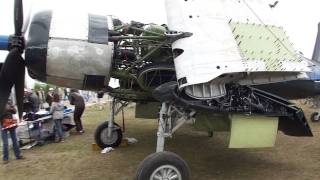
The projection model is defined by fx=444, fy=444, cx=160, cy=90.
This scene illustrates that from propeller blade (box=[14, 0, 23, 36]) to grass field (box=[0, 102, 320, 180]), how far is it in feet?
10.0

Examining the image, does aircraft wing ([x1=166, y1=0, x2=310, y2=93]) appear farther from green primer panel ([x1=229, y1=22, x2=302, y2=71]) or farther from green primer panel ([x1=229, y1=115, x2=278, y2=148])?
green primer panel ([x1=229, y1=115, x2=278, y2=148])

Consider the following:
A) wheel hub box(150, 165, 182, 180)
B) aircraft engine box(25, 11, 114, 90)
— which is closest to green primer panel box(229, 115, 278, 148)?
wheel hub box(150, 165, 182, 180)

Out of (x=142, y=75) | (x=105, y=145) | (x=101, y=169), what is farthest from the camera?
(x=105, y=145)

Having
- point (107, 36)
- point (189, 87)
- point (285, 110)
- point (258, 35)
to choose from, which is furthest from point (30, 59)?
point (285, 110)

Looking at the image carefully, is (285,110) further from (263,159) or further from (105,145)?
(105,145)

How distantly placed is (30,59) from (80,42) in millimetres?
974

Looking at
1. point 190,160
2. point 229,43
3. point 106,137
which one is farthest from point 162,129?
point 106,137

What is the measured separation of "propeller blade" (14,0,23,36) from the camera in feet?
26.6

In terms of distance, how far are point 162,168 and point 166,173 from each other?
0.42 feet

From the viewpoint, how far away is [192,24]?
7.86m

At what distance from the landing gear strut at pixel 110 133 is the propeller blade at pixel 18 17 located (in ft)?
13.4

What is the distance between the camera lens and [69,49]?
7914mm

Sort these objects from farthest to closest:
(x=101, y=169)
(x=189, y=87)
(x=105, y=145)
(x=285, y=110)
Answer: (x=105, y=145), (x=101, y=169), (x=285, y=110), (x=189, y=87)

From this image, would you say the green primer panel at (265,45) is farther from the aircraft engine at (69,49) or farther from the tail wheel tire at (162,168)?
the aircraft engine at (69,49)
